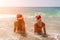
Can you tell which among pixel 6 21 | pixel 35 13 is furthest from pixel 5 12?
pixel 35 13

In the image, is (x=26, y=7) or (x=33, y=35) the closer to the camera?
(x=33, y=35)

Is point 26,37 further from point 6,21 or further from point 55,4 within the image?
point 55,4

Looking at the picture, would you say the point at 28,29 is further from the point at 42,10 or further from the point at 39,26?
the point at 42,10

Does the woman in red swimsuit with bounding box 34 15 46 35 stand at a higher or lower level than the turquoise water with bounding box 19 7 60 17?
lower

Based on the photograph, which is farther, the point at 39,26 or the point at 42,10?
the point at 42,10

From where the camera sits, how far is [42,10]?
862 mm

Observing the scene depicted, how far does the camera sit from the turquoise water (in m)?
0.85

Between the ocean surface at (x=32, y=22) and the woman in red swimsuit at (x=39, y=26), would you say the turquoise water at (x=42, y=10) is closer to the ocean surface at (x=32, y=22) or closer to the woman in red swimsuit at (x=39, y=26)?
the ocean surface at (x=32, y=22)

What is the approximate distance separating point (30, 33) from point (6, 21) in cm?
17

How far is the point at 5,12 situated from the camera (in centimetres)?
85

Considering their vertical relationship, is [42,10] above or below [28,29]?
above

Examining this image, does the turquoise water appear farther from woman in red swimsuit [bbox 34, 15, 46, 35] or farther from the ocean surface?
woman in red swimsuit [bbox 34, 15, 46, 35]

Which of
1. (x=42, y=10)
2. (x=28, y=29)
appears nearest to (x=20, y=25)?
(x=28, y=29)

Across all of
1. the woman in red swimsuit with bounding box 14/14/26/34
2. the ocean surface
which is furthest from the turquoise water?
the woman in red swimsuit with bounding box 14/14/26/34
